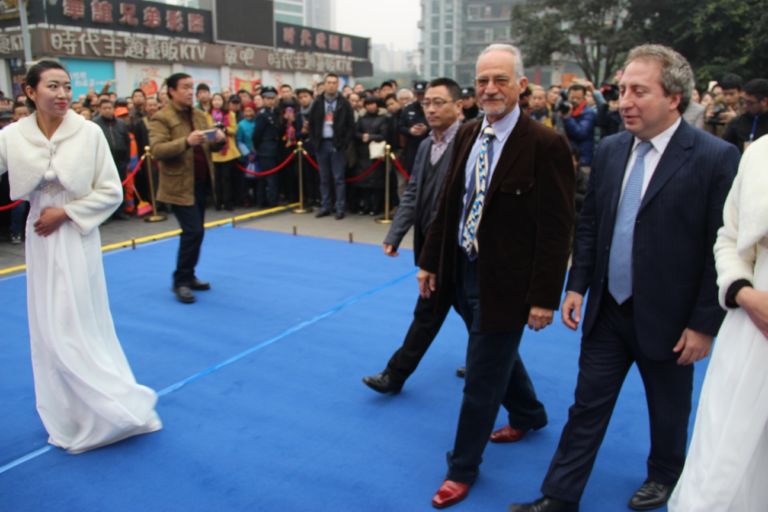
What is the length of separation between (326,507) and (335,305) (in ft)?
9.25

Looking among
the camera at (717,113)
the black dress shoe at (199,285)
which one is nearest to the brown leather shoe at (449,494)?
the black dress shoe at (199,285)

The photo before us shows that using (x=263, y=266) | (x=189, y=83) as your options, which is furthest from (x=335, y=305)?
(x=189, y=83)

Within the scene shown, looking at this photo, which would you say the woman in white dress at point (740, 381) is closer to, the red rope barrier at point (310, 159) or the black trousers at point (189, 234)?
the black trousers at point (189, 234)

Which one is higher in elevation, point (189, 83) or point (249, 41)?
point (249, 41)

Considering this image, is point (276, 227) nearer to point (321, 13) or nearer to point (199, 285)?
point (199, 285)

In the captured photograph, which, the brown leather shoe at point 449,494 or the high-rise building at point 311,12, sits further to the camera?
the high-rise building at point 311,12

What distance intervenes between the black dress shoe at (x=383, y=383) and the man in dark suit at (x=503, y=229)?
1.05m

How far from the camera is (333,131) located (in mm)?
9383

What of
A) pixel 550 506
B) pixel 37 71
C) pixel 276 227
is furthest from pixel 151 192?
pixel 550 506

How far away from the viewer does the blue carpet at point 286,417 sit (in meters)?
2.93

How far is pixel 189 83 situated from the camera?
552 centimetres

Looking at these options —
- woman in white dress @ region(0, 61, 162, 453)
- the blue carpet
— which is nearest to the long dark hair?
woman in white dress @ region(0, 61, 162, 453)

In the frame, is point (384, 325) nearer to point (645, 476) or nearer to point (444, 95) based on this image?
point (444, 95)

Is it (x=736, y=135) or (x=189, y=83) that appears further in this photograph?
(x=736, y=135)
